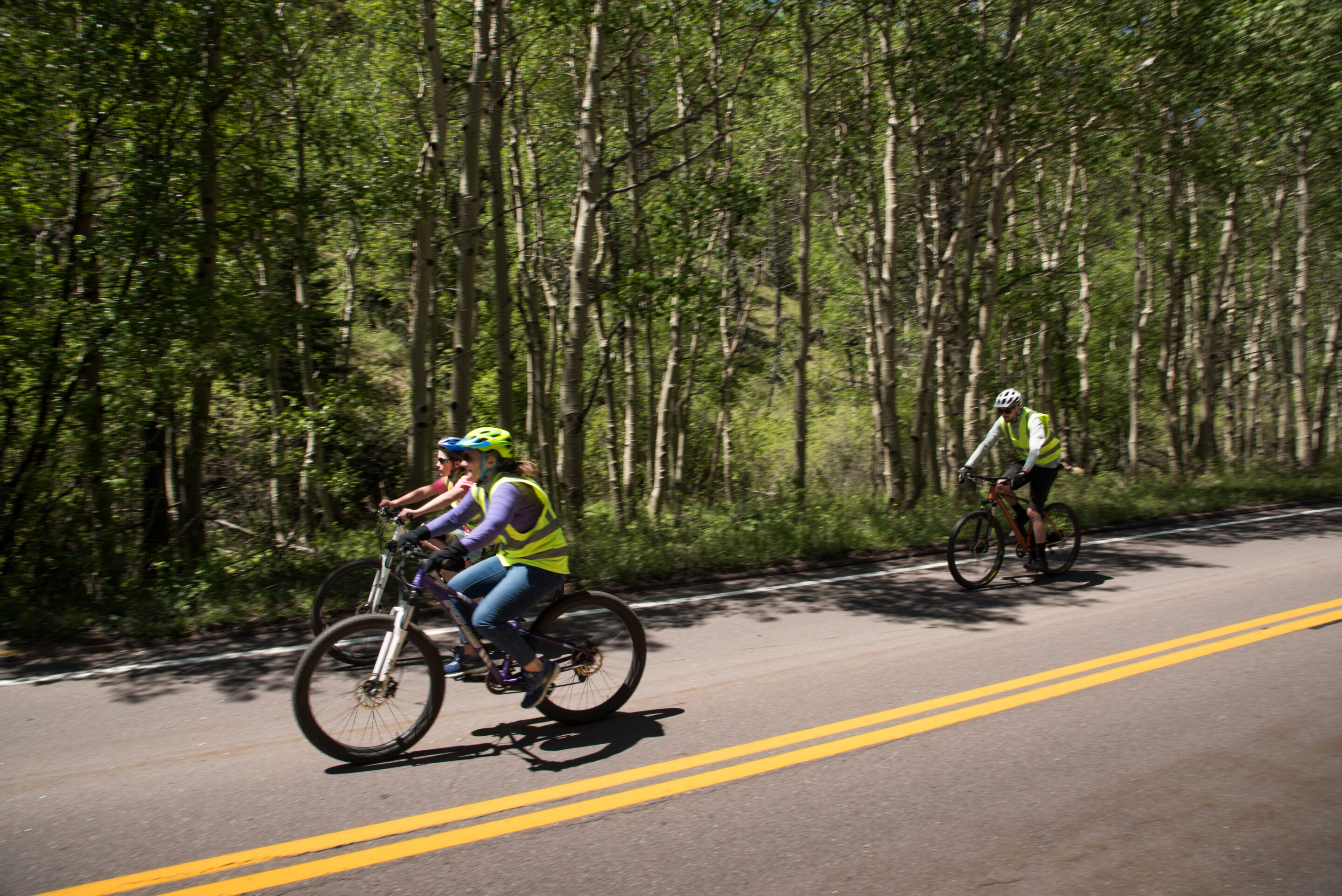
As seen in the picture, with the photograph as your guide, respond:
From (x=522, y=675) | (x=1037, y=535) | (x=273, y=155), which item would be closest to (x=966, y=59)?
(x=1037, y=535)

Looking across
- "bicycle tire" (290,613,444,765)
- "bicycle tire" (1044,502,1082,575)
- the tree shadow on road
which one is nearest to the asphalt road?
"bicycle tire" (290,613,444,765)

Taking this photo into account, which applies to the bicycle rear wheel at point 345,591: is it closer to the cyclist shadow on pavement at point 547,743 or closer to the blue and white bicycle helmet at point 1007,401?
the cyclist shadow on pavement at point 547,743

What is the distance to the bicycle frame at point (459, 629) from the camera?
15.4 ft

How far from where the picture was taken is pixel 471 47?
13.8 metres

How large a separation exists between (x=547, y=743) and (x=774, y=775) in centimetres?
138

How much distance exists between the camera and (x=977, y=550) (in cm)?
895

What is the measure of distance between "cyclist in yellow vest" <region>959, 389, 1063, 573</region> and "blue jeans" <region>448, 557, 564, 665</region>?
5.71m

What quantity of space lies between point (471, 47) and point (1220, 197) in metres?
17.2

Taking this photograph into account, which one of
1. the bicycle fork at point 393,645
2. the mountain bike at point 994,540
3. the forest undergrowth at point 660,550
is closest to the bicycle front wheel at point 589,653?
the bicycle fork at point 393,645

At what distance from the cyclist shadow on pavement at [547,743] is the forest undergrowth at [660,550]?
2702mm

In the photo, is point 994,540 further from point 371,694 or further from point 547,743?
point 371,694

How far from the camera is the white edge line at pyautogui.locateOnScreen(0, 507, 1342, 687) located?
19.8 ft

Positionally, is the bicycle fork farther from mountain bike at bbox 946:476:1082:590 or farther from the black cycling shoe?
mountain bike at bbox 946:476:1082:590

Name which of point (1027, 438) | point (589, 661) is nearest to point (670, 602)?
point (589, 661)
